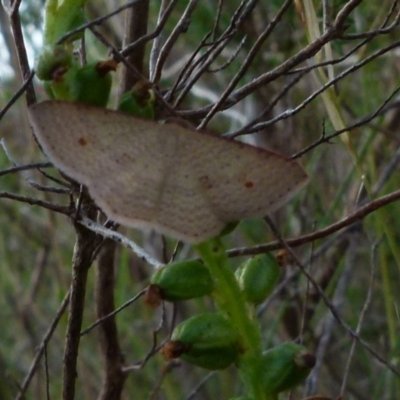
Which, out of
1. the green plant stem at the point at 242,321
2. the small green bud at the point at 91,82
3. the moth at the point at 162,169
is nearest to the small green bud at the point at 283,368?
the green plant stem at the point at 242,321

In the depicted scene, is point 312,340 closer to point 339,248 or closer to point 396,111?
point 339,248

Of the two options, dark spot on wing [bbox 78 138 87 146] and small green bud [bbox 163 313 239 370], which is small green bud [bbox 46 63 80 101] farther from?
small green bud [bbox 163 313 239 370]

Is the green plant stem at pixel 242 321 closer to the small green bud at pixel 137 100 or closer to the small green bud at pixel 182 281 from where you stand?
the small green bud at pixel 182 281

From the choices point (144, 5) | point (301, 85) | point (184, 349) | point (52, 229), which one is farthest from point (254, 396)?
point (301, 85)

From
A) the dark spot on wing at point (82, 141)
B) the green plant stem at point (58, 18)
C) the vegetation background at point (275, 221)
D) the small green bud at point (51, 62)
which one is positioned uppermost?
the green plant stem at point (58, 18)

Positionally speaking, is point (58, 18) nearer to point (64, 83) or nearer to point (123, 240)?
point (64, 83)
